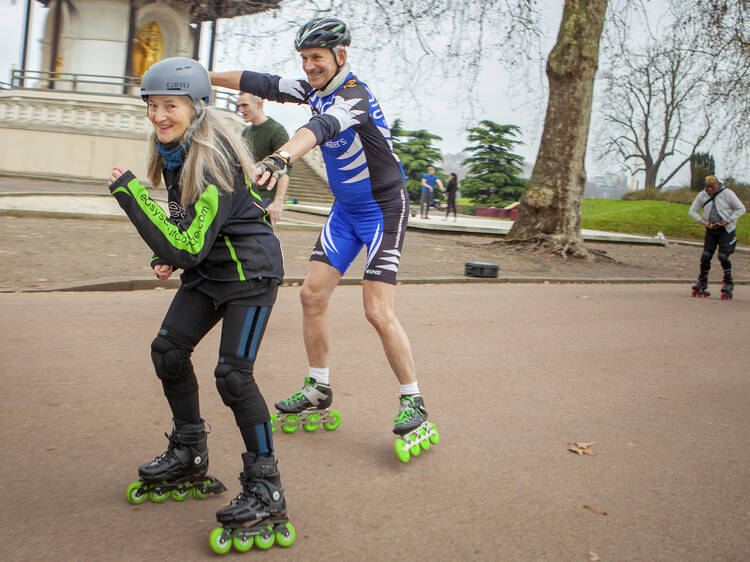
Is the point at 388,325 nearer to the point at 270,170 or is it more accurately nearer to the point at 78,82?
the point at 270,170

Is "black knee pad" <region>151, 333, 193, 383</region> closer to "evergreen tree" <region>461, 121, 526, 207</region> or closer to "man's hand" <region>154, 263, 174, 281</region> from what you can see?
"man's hand" <region>154, 263, 174, 281</region>

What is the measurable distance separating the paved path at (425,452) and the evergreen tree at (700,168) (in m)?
38.7

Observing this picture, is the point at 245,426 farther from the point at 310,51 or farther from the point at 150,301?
the point at 150,301

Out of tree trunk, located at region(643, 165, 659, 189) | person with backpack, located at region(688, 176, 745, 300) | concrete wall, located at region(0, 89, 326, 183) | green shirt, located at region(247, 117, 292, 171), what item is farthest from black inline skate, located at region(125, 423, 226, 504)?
tree trunk, located at region(643, 165, 659, 189)

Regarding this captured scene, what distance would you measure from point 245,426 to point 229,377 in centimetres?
21

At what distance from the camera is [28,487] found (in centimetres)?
321

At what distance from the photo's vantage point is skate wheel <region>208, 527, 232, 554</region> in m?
2.76

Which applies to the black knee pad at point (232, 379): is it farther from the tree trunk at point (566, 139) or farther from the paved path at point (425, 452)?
the tree trunk at point (566, 139)

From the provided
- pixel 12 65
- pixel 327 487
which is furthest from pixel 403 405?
pixel 12 65

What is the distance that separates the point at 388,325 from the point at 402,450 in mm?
705

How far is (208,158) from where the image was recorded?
2842 millimetres

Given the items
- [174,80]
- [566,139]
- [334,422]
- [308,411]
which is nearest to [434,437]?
[334,422]

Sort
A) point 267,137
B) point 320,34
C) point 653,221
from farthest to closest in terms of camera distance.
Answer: point 653,221, point 267,137, point 320,34

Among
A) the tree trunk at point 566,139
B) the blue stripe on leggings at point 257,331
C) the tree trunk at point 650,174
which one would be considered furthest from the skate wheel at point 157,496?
the tree trunk at point 650,174
